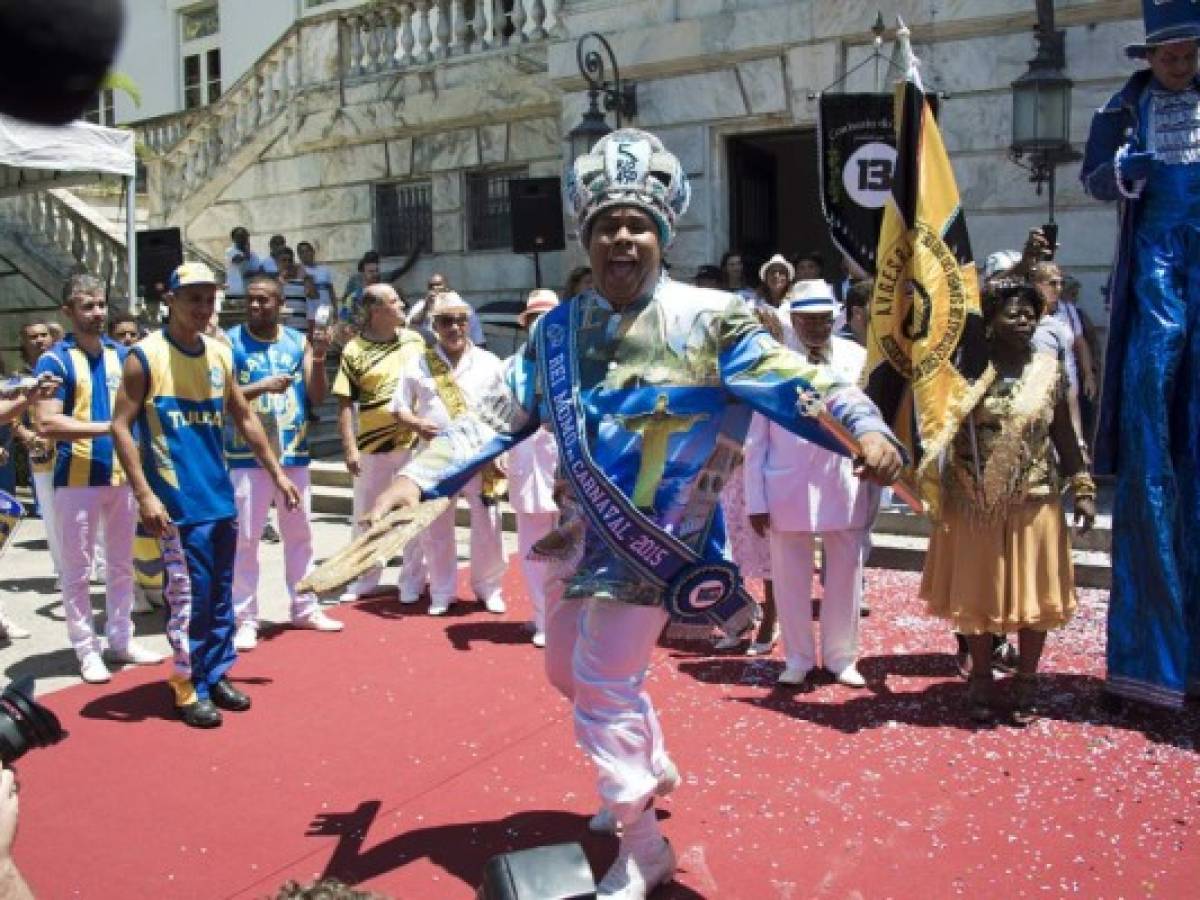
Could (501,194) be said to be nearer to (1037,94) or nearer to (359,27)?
(359,27)

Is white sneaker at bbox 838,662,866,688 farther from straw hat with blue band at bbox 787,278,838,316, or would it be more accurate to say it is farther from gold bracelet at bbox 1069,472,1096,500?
straw hat with blue band at bbox 787,278,838,316

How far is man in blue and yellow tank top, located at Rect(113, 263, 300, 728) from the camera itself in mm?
5480

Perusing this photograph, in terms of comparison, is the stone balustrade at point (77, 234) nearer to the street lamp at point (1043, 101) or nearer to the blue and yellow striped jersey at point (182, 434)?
the street lamp at point (1043, 101)

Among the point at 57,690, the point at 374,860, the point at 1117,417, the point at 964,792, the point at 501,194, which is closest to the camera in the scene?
the point at 374,860

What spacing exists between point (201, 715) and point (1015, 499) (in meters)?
3.76

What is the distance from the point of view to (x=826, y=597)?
5891 millimetres

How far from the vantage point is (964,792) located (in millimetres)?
4488

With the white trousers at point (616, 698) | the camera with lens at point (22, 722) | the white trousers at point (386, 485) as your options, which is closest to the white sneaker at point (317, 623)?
the white trousers at point (386, 485)

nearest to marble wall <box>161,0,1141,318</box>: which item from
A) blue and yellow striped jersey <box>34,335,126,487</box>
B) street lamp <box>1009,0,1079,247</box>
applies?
street lamp <box>1009,0,1079,247</box>

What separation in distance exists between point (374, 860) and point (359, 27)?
16012mm

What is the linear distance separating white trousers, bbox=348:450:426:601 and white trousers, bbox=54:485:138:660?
1684 millimetres

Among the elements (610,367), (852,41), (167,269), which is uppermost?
(852,41)

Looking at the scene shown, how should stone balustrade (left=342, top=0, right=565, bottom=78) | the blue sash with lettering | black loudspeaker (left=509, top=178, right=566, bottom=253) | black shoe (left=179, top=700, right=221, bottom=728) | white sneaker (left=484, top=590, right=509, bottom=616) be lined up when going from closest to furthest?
the blue sash with lettering, black shoe (left=179, top=700, right=221, bottom=728), white sneaker (left=484, top=590, right=509, bottom=616), black loudspeaker (left=509, top=178, right=566, bottom=253), stone balustrade (left=342, top=0, right=565, bottom=78)

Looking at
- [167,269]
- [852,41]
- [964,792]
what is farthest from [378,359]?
[167,269]
